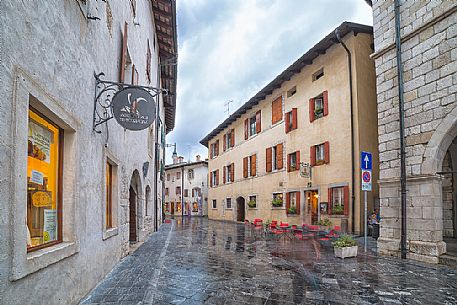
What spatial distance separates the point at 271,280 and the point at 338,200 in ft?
30.9

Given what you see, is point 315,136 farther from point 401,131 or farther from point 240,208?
point 240,208

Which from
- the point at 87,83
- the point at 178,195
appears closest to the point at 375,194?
the point at 87,83

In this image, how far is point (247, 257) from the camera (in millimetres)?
8812

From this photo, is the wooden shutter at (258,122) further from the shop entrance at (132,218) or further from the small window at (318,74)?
the shop entrance at (132,218)

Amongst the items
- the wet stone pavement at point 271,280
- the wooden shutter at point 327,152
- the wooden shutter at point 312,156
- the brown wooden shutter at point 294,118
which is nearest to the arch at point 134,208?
the wet stone pavement at point 271,280

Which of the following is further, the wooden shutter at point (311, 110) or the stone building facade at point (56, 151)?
the wooden shutter at point (311, 110)

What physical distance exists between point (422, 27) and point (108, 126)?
7.46 metres

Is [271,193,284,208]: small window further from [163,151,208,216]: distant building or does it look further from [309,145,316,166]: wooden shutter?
[163,151,208,216]: distant building

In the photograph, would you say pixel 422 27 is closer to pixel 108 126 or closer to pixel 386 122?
pixel 386 122

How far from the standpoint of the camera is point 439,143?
25.4 feet

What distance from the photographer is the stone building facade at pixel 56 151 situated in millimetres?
2797

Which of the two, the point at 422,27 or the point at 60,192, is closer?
the point at 60,192

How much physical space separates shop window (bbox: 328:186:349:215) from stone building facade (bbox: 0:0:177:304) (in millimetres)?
9464

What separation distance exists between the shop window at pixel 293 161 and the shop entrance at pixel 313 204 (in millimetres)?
1579
